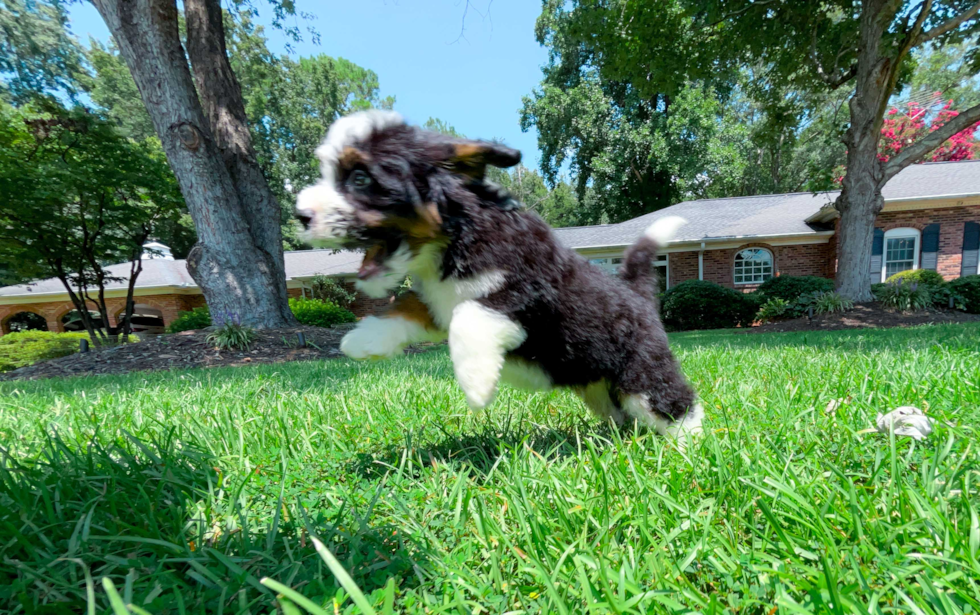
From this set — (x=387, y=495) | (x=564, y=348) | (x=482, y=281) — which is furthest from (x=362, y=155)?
(x=387, y=495)

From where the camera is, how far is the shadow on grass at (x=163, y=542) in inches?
45.8

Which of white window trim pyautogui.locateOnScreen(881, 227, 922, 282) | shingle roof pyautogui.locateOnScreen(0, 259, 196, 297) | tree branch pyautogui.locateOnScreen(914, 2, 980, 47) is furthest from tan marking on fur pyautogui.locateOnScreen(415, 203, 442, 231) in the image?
shingle roof pyautogui.locateOnScreen(0, 259, 196, 297)

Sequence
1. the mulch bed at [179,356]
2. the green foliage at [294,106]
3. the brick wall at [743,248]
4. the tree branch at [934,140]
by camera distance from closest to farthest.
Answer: the mulch bed at [179,356] < the tree branch at [934,140] < the brick wall at [743,248] < the green foliage at [294,106]

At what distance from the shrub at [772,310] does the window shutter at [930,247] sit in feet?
23.8

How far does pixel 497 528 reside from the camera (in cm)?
140

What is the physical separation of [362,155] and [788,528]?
182cm

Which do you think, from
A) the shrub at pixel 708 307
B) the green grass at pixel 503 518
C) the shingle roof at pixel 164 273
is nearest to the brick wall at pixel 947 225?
the shrub at pixel 708 307

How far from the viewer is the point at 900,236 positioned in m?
16.8

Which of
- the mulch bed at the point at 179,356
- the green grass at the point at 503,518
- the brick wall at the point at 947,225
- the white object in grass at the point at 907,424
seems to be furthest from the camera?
the brick wall at the point at 947,225

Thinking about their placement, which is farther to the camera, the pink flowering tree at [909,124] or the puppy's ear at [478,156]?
the pink flowering tree at [909,124]

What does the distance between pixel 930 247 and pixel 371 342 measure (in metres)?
23.0

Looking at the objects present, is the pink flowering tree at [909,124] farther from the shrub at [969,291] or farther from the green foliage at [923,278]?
the shrub at [969,291]

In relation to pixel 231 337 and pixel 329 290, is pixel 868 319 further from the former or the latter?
pixel 329 290

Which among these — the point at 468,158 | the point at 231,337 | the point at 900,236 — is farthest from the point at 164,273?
the point at 900,236
